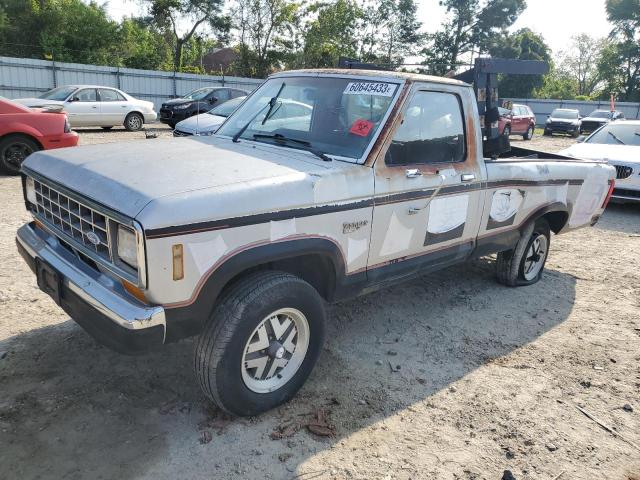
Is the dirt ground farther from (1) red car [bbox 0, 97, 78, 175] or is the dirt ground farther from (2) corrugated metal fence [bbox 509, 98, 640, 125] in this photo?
(2) corrugated metal fence [bbox 509, 98, 640, 125]

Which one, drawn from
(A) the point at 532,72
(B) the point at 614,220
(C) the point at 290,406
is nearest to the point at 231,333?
(C) the point at 290,406

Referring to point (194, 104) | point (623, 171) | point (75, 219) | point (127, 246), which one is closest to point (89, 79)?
point (194, 104)

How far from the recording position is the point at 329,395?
3363mm

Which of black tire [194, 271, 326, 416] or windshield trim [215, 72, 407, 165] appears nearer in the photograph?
black tire [194, 271, 326, 416]

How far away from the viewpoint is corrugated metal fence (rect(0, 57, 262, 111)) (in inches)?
821

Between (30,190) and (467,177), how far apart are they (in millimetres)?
3171

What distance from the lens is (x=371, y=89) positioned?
144 inches

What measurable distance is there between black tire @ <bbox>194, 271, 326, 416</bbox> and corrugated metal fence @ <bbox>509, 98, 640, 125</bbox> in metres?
36.9

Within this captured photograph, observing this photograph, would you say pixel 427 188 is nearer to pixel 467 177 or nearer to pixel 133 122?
pixel 467 177

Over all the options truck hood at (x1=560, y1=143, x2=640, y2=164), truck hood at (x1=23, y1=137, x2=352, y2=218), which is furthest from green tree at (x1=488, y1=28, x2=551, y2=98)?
truck hood at (x1=23, y1=137, x2=352, y2=218)

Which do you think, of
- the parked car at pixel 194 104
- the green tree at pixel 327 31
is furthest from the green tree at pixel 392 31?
the parked car at pixel 194 104

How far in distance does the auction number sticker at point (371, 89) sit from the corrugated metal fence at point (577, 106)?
117 feet

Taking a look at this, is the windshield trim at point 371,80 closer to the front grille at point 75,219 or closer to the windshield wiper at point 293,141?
the windshield wiper at point 293,141

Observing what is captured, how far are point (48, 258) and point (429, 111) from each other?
2.72m
